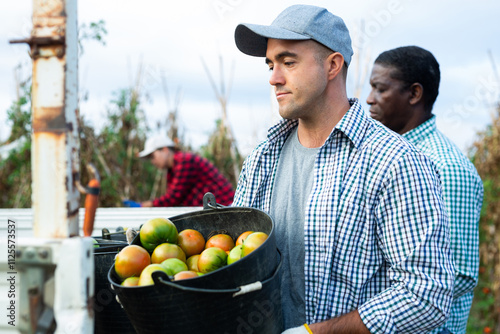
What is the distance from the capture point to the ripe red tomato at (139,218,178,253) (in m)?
1.73

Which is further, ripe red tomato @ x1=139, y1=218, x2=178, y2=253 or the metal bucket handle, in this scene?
the metal bucket handle

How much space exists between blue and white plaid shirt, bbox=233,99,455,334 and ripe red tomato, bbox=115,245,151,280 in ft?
1.96

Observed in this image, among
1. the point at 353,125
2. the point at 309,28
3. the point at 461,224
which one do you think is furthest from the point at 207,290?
the point at 461,224

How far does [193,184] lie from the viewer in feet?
18.3

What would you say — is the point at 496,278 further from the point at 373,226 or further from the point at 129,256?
the point at 129,256

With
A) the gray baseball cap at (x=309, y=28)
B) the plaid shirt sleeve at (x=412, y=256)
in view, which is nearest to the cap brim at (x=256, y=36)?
the gray baseball cap at (x=309, y=28)

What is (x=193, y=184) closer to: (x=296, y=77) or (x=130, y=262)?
(x=296, y=77)

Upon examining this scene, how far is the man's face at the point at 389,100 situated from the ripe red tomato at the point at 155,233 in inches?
64.7

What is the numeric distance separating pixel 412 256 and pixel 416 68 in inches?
63.8

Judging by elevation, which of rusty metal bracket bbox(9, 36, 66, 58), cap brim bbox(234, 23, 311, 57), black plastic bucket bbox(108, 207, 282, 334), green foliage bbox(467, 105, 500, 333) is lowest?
green foliage bbox(467, 105, 500, 333)

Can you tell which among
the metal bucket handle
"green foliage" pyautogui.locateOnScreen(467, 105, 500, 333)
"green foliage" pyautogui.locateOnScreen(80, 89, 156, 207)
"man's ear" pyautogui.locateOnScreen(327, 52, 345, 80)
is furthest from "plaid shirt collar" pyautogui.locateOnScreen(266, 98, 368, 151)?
"green foliage" pyautogui.locateOnScreen(80, 89, 156, 207)

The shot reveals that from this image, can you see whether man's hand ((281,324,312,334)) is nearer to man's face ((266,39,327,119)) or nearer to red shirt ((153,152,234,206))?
man's face ((266,39,327,119))

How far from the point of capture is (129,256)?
5.26 feet

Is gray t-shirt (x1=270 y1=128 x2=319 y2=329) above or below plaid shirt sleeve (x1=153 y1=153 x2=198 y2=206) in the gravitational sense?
above
